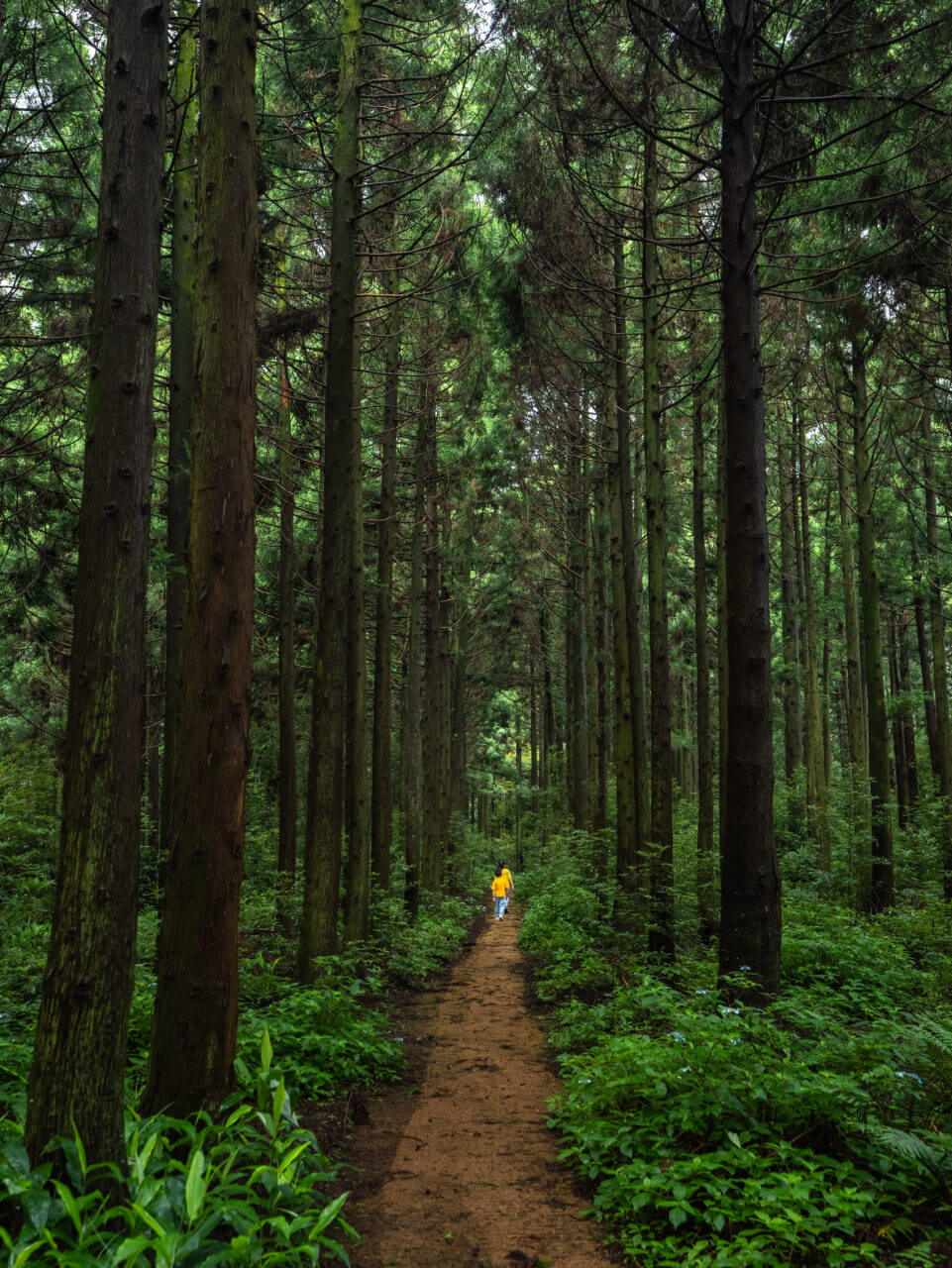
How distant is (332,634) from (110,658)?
15.3ft

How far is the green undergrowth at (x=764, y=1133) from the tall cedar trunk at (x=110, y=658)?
2.64 m

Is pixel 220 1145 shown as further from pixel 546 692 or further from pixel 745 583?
pixel 546 692

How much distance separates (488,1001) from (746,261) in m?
8.90

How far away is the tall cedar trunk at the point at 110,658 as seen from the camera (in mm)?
3230

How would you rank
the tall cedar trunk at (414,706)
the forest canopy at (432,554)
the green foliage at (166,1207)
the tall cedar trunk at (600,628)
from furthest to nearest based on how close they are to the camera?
the tall cedar trunk at (600,628)
the tall cedar trunk at (414,706)
the forest canopy at (432,554)
the green foliage at (166,1207)

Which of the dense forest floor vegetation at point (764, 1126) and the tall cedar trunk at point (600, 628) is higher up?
the tall cedar trunk at point (600, 628)

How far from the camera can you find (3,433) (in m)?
8.78

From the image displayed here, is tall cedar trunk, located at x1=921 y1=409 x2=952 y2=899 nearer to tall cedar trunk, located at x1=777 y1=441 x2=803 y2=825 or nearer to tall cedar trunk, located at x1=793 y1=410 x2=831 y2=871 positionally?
tall cedar trunk, located at x1=793 y1=410 x2=831 y2=871

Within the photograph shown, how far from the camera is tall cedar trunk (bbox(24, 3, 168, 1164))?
3.23 m

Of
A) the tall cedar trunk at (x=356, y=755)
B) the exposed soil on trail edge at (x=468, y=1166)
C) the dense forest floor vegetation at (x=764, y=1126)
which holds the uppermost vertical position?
the tall cedar trunk at (x=356, y=755)


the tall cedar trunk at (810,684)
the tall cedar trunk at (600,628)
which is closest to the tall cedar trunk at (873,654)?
the tall cedar trunk at (810,684)

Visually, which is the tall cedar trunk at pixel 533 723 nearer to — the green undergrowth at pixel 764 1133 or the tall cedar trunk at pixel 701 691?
the tall cedar trunk at pixel 701 691

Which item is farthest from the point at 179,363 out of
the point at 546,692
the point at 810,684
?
the point at 546,692

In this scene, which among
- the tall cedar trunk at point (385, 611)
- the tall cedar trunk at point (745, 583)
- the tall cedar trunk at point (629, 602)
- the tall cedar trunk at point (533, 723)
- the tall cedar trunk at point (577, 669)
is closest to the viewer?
the tall cedar trunk at point (745, 583)
